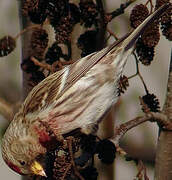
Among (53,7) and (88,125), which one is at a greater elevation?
(53,7)

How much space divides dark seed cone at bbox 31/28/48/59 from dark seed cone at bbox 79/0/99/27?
0.47ft

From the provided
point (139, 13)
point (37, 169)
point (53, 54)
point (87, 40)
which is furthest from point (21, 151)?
point (139, 13)

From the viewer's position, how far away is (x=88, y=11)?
5.68ft

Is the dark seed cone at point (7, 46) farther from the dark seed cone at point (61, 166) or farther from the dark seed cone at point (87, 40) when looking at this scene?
the dark seed cone at point (61, 166)

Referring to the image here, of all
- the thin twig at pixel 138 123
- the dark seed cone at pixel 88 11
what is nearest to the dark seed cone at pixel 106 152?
the thin twig at pixel 138 123

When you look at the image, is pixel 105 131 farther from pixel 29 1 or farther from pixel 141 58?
pixel 29 1

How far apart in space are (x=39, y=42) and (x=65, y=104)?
0.50 m

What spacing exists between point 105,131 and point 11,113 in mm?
345

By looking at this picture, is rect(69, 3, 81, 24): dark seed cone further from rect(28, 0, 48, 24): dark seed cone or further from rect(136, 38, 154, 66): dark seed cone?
rect(136, 38, 154, 66): dark seed cone

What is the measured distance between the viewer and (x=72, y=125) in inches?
85.0

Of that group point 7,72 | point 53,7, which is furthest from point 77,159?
point 7,72

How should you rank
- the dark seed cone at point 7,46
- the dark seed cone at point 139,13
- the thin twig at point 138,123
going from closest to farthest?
the thin twig at point 138,123 → the dark seed cone at point 139,13 → the dark seed cone at point 7,46

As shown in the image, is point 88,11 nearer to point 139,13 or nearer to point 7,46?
point 139,13

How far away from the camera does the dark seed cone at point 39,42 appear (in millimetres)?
1817
